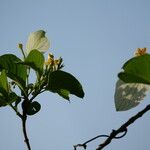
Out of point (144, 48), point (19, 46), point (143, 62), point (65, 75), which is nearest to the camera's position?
point (143, 62)

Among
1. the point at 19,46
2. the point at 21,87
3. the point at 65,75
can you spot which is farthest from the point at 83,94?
the point at 19,46

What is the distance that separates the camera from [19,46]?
1226 mm

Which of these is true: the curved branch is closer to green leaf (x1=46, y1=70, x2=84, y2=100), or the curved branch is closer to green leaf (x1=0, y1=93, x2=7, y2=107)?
green leaf (x1=46, y1=70, x2=84, y2=100)

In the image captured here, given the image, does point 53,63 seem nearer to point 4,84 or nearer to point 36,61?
point 36,61

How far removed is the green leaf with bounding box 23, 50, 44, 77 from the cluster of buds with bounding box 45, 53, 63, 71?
23 millimetres

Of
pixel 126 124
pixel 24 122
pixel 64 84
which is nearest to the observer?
pixel 126 124

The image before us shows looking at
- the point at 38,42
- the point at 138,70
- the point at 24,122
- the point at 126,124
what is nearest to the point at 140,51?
the point at 138,70

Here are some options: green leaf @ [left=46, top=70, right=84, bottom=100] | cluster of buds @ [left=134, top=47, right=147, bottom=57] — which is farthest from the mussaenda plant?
cluster of buds @ [left=134, top=47, right=147, bottom=57]

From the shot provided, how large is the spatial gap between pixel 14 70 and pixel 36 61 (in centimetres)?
8

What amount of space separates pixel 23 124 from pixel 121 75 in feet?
1.04

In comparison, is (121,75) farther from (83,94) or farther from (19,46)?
(19,46)

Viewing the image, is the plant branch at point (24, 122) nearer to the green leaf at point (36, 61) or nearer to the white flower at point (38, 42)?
the green leaf at point (36, 61)

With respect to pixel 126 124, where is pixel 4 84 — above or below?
above

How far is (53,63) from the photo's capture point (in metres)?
1.12
